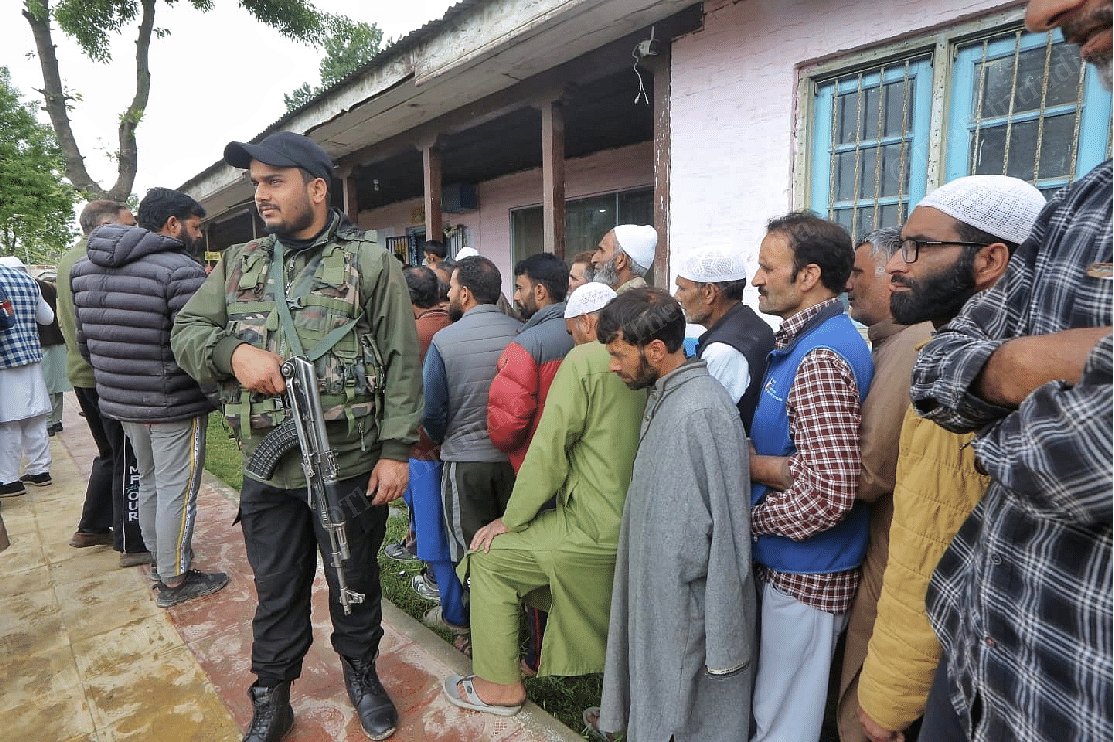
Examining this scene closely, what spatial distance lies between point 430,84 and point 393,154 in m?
2.46

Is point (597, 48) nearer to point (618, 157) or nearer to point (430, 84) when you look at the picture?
point (430, 84)

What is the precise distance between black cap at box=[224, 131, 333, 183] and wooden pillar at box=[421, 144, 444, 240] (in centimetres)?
490

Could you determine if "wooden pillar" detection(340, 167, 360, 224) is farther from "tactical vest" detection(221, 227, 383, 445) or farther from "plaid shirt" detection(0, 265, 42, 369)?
"tactical vest" detection(221, 227, 383, 445)

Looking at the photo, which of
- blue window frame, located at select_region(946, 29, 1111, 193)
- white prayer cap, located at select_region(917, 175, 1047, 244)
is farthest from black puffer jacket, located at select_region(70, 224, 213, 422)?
blue window frame, located at select_region(946, 29, 1111, 193)

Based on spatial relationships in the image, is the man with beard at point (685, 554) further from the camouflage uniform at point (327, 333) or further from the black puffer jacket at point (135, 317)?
the black puffer jacket at point (135, 317)

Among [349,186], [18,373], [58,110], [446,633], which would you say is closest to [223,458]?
[18,373]

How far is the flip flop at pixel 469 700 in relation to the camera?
2.24 m

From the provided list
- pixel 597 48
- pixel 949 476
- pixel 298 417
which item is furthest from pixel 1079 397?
pixel 597 48

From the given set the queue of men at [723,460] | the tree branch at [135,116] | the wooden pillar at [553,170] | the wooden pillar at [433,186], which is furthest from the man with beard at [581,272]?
the tree branch at [135,116]

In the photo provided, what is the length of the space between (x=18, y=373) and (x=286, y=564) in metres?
4.15

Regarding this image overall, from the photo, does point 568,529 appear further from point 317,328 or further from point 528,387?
point 317,328

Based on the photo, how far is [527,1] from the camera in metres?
3.99

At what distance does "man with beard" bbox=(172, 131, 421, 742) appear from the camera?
199cm

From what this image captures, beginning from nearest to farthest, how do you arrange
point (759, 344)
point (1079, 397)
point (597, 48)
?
point (1079, 397), point (759, 344), point (597, 48)
